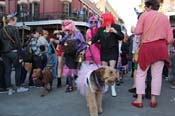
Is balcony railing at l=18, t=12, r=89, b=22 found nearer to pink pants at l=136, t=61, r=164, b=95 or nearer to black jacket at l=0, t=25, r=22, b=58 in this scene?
black jacket at l=0, t=25, r=22, b=58

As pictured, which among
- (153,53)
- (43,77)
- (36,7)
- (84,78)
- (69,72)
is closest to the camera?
(84,78)

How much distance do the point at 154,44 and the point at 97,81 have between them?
5.13ft

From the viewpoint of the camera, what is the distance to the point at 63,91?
30.8 ft

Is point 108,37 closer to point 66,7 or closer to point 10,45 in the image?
point 10,45

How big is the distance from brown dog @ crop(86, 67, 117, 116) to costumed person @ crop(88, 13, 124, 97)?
69.6 inches

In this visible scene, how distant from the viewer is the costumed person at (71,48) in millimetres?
9094

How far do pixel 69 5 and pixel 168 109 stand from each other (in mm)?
39553

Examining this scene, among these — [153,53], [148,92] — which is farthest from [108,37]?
[148,92]

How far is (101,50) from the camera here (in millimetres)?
8375

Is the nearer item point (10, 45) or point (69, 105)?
point (69, 105)

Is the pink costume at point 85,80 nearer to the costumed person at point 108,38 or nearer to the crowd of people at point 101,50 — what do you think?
the crowd of people at point 101,50

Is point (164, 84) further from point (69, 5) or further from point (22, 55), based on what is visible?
point (69, 5)

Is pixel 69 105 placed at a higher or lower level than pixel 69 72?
lower

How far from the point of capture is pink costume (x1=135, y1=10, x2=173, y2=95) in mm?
7219
